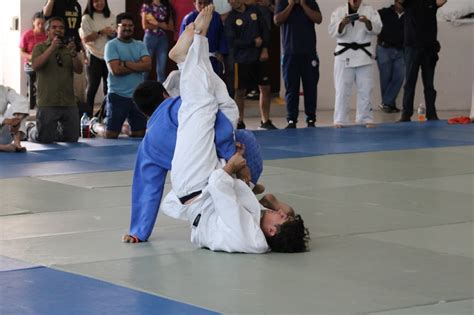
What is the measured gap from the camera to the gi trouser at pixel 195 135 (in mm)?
7656

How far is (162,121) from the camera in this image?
797 centimetres

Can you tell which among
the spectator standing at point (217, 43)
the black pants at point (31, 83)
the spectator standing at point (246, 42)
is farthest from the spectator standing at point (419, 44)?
the black pants at point (31, 83)

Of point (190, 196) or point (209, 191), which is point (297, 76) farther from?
point (209, 191)

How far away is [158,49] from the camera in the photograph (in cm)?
1756

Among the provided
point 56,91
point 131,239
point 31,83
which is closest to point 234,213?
point 131,239

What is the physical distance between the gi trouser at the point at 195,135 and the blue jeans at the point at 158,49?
380 inches

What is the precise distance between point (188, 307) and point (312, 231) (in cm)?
253

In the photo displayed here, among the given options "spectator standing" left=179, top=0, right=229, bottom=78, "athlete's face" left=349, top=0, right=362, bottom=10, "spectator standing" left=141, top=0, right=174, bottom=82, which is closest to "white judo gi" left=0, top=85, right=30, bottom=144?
"spectator standing" left=179, top=0, right=229, bottom=78

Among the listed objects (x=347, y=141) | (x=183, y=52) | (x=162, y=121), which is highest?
(x=183, y=52)

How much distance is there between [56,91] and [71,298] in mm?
8535

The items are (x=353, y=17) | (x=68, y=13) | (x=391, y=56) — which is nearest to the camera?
(x=353, y=17)

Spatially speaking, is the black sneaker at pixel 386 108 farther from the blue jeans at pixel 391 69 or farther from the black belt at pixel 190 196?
the black belt at pixel 190 196

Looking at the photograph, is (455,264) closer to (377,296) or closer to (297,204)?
(377,296)

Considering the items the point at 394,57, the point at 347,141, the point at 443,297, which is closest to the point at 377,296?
the point at 443,297
